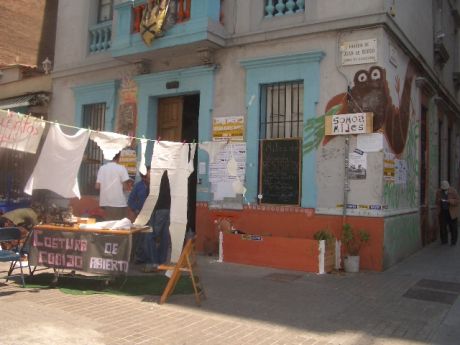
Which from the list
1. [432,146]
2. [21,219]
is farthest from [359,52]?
[21,219]

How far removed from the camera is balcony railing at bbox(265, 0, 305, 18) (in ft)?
31.6

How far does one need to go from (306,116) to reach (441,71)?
25.1 feet

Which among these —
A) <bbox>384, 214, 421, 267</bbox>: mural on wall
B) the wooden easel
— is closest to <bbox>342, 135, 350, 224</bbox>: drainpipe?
<bbox>384, 214, 421, 267</bbox>: mural on wall

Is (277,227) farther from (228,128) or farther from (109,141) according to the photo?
(109,141)

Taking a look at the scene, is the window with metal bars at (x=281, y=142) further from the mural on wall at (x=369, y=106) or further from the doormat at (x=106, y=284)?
the doormat at (x=106, y=284)

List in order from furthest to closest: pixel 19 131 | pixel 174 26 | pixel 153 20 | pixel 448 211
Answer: pixel 448 211, pixel 153 20, pixel 174 26, pixel 19 131

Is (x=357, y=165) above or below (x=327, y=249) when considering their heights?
above

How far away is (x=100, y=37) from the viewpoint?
42.7ft

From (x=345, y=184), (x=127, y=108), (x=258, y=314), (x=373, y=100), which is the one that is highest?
(x=127, y=108)

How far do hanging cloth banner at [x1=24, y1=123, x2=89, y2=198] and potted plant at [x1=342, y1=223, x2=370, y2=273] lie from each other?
4.51m

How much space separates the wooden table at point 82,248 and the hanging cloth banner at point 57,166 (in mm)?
598

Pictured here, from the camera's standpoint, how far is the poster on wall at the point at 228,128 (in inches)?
394

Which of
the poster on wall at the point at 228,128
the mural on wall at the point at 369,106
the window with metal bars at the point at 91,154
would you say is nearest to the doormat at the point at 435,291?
the mural on wall at the point at 369,106

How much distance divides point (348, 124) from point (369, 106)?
0.49 meters
